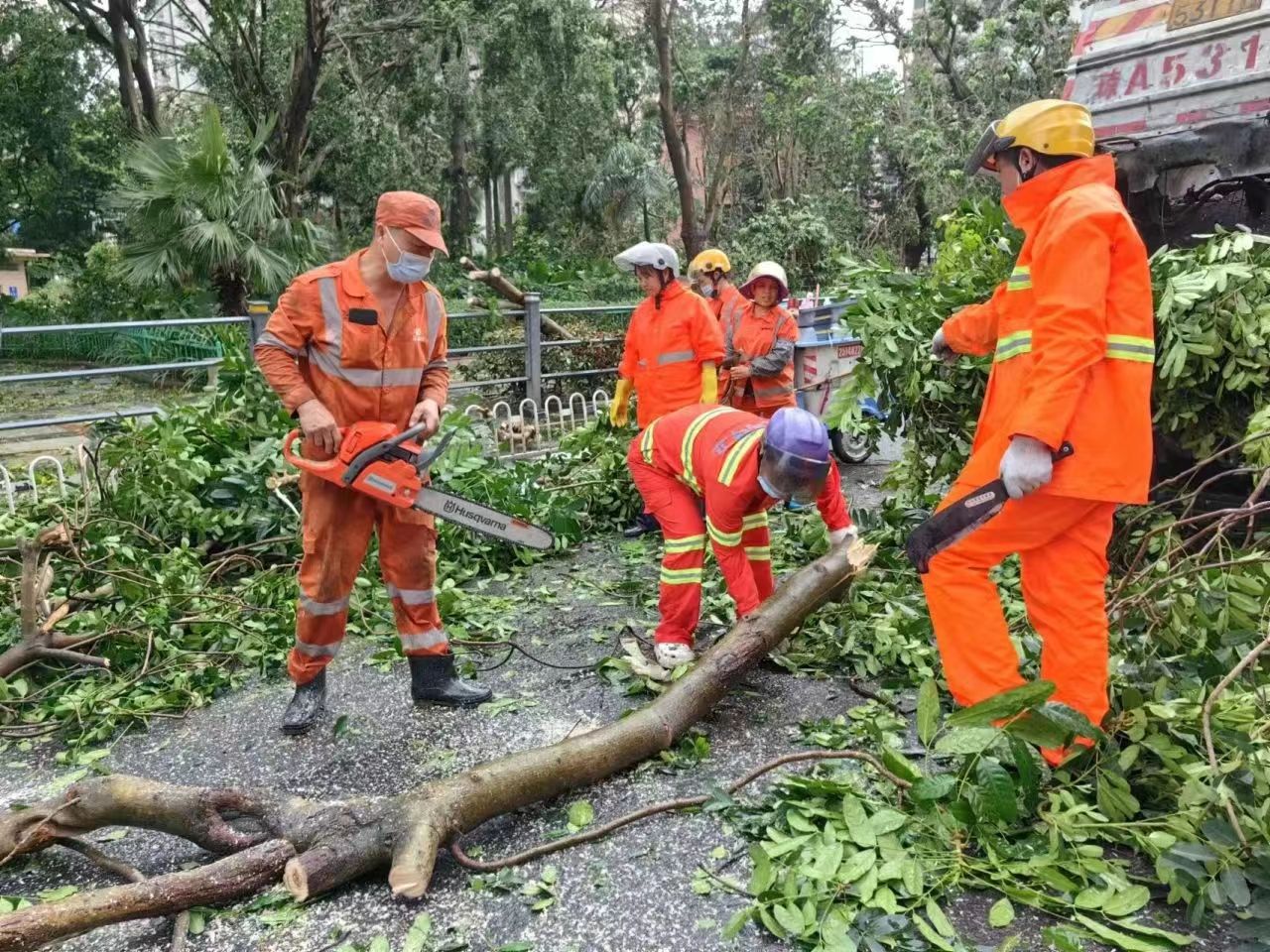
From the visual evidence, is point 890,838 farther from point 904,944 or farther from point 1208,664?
point 1208,664

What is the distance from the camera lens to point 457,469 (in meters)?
5.77

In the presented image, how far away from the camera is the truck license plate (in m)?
4.42

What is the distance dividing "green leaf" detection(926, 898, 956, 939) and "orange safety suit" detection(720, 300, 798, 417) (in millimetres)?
4351

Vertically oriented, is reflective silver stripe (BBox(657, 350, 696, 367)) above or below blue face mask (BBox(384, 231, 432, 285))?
below

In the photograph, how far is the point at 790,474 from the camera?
3359mm

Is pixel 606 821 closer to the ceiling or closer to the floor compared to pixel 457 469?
closer to the floor

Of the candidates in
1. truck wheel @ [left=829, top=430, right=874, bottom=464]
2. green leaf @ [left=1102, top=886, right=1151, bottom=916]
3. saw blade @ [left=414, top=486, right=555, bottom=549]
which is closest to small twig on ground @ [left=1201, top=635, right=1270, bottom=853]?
green leaf @ [left=1102, top=886, right=1151, bottom=916]

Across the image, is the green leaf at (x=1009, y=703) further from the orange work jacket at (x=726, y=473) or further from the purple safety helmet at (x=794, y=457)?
the orange work jacket at (x=726, y=473)

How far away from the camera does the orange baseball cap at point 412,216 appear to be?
3.29 meters

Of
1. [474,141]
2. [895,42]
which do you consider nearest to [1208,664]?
[895,42]

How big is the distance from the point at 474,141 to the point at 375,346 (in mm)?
21109

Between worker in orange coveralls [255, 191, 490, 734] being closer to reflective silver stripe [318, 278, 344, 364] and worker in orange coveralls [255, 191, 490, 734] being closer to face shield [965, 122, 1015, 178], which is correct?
reflective silver stripe [318, 278, 344, 364]

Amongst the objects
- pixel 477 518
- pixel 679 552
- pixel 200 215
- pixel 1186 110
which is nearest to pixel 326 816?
pixel 477 518

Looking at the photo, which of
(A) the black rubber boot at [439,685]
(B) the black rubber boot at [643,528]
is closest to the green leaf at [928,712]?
(A) the black rubber boot at [439,685]
